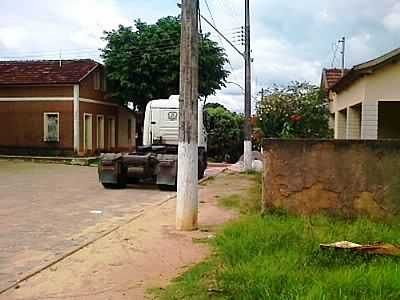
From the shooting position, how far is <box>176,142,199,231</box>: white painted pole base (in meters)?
10.2

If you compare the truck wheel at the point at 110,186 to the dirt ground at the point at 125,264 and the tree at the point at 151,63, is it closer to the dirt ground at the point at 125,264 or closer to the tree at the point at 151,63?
the dirt ground at the point at 125,264

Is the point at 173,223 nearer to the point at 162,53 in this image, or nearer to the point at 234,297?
the point at 234,297

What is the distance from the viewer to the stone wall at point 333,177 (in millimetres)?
9805

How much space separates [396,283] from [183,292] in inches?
81.8

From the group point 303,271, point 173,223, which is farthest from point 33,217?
point 303,271

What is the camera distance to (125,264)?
776cm

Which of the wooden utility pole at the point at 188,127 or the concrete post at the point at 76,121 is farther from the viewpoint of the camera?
the concrete post at the point at 76,121

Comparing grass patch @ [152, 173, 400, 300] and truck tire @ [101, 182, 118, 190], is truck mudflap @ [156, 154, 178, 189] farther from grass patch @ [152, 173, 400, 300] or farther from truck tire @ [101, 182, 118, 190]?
grass patch @ [152, 173, 400, 300]

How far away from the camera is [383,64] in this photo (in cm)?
1494

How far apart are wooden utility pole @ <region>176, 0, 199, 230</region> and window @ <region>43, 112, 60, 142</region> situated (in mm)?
25133

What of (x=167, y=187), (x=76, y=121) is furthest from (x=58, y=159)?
(x=167, y=187)

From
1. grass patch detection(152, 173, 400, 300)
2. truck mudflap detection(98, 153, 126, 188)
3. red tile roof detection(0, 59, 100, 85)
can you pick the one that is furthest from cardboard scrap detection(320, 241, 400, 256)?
red tile roof detection(0, 59, 100, 85)

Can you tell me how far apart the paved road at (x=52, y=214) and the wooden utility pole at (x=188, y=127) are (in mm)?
1530

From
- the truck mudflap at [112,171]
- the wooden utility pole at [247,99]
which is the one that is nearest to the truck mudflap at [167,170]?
the truck mudflap at [112,171]
